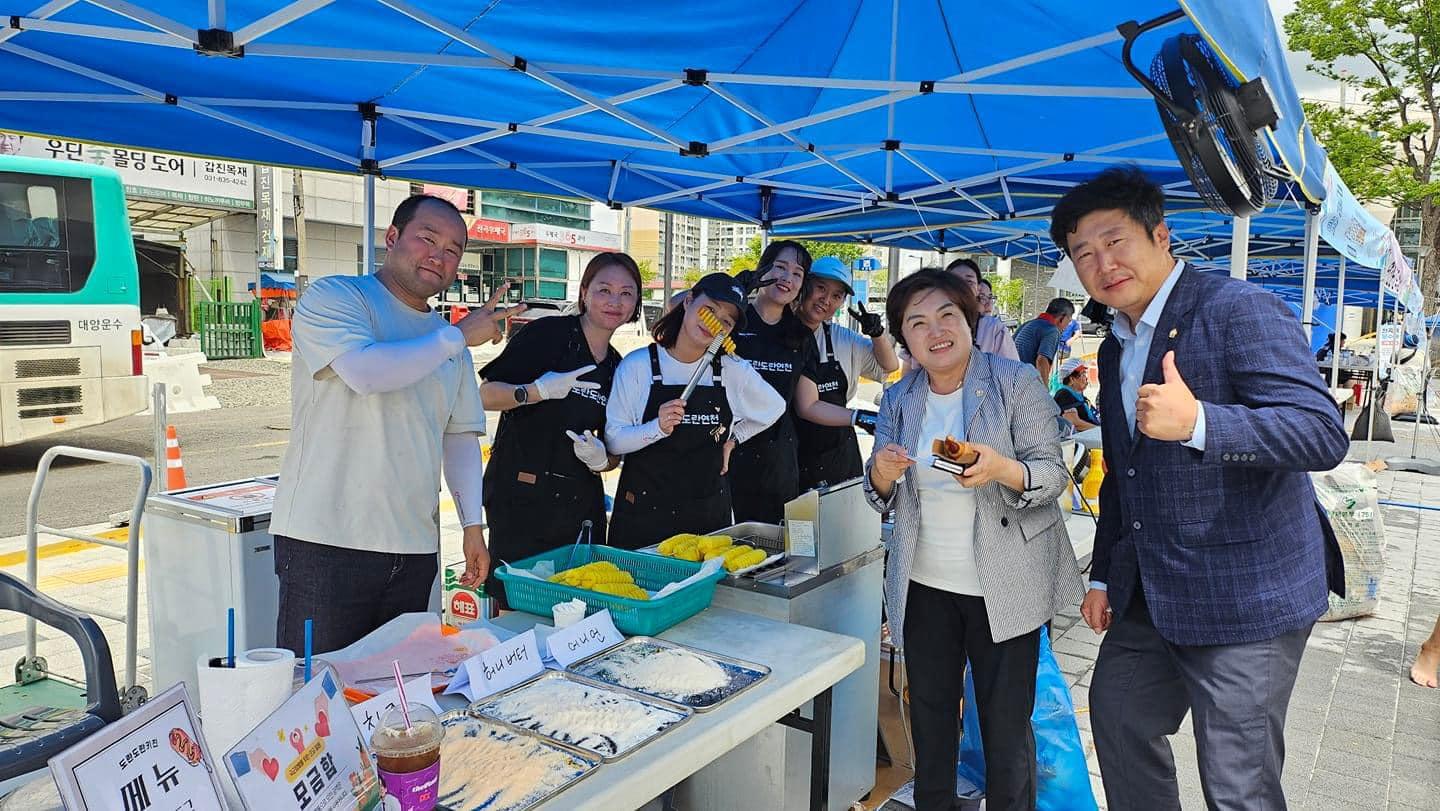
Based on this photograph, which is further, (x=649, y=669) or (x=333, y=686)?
(x=649, y=669)

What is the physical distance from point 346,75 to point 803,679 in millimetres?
3378

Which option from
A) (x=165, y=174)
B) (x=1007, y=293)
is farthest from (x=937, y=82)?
(x=1007, y=293)

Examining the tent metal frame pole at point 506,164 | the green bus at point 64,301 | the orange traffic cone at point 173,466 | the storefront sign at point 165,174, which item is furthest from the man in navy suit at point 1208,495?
the storefront sign at point 165,174

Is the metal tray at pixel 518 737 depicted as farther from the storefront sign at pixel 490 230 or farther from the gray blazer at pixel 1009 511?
the storefront sign at pixel 490 230

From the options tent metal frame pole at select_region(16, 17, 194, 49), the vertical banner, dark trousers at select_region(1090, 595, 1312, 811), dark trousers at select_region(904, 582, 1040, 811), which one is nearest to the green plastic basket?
dark trousers at select_region(904, 582, 1040, 811)

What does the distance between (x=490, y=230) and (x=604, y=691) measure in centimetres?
4525

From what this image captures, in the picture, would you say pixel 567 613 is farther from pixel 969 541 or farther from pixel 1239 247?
pixel 1239 247

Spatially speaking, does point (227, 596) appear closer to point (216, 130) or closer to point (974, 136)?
point (216, 130)

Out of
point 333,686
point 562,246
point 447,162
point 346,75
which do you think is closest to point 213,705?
point 333,686

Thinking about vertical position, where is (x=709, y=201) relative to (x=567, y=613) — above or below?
above

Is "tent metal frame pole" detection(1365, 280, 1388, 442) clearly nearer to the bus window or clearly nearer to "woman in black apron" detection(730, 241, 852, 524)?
"woman in black apron" detection(730, 241, 852, 524)

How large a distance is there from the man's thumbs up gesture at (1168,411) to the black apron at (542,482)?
198 cm

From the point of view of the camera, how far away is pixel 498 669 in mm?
1895

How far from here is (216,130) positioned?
4617 millimetres
